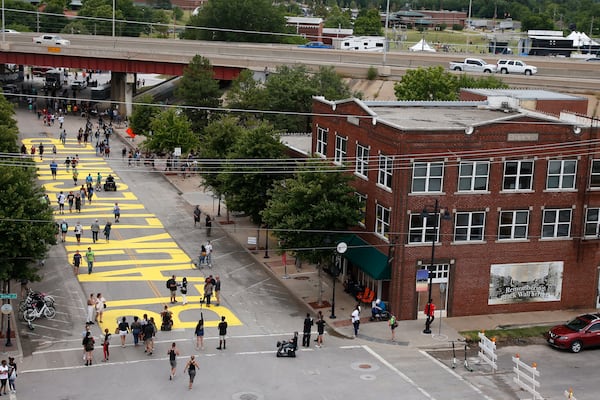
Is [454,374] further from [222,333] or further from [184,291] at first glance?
[184,291]

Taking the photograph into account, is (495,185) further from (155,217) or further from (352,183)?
(155,217)

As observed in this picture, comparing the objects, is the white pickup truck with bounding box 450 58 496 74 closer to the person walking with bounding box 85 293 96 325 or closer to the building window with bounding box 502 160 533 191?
the building window with bounding box 502 160 533 191

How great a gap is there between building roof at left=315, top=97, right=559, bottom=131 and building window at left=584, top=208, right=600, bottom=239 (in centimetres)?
489

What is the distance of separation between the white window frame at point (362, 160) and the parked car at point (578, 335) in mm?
11851

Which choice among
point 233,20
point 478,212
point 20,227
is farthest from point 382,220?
point 233,20

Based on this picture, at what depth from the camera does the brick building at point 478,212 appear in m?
42.7

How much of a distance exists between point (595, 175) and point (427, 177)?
8.95 meters

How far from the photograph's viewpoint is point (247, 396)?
110 ft

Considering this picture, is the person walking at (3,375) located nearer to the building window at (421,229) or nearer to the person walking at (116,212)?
the building window at (421,229)

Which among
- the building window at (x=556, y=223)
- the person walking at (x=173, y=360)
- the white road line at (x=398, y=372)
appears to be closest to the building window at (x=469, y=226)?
the building window at (x=556, y=223)

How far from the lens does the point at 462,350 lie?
39844 mm

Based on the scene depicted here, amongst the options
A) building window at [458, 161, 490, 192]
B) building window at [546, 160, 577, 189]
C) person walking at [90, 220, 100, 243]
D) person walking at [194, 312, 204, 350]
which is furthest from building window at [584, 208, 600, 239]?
person walking at [90, 220, 100, 243]

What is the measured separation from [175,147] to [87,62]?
36.1 meters

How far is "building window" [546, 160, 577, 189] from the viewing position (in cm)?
4479
